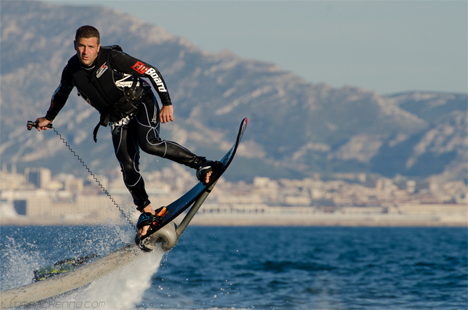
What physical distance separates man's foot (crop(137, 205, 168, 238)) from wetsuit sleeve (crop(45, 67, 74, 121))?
1.65m

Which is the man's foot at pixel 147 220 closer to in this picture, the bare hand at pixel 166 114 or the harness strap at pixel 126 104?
the harness strap at pixel 126 104

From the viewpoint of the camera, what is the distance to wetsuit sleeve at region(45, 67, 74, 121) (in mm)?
7984

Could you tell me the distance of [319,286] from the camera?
19.5m

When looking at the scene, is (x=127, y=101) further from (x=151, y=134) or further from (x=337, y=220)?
(x=337, y=220)

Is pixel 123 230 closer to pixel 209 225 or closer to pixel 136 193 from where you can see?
pixel 136 193

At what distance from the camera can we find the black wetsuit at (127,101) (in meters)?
7.82

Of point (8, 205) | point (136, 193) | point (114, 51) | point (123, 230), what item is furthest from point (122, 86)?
point (8, 205)

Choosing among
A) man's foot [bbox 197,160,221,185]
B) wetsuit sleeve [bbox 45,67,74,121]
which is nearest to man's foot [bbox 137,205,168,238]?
man's foot [bbox 197,160,221,185]

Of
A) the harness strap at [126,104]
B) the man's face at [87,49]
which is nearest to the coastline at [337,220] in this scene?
the harness strap at [126,104]

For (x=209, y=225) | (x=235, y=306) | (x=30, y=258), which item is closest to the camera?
(x=30, y=258)

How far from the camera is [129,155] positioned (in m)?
8.27

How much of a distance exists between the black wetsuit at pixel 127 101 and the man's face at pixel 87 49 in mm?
129

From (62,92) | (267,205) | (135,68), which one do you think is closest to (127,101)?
(135,68)

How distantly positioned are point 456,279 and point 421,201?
16968 centimetres
